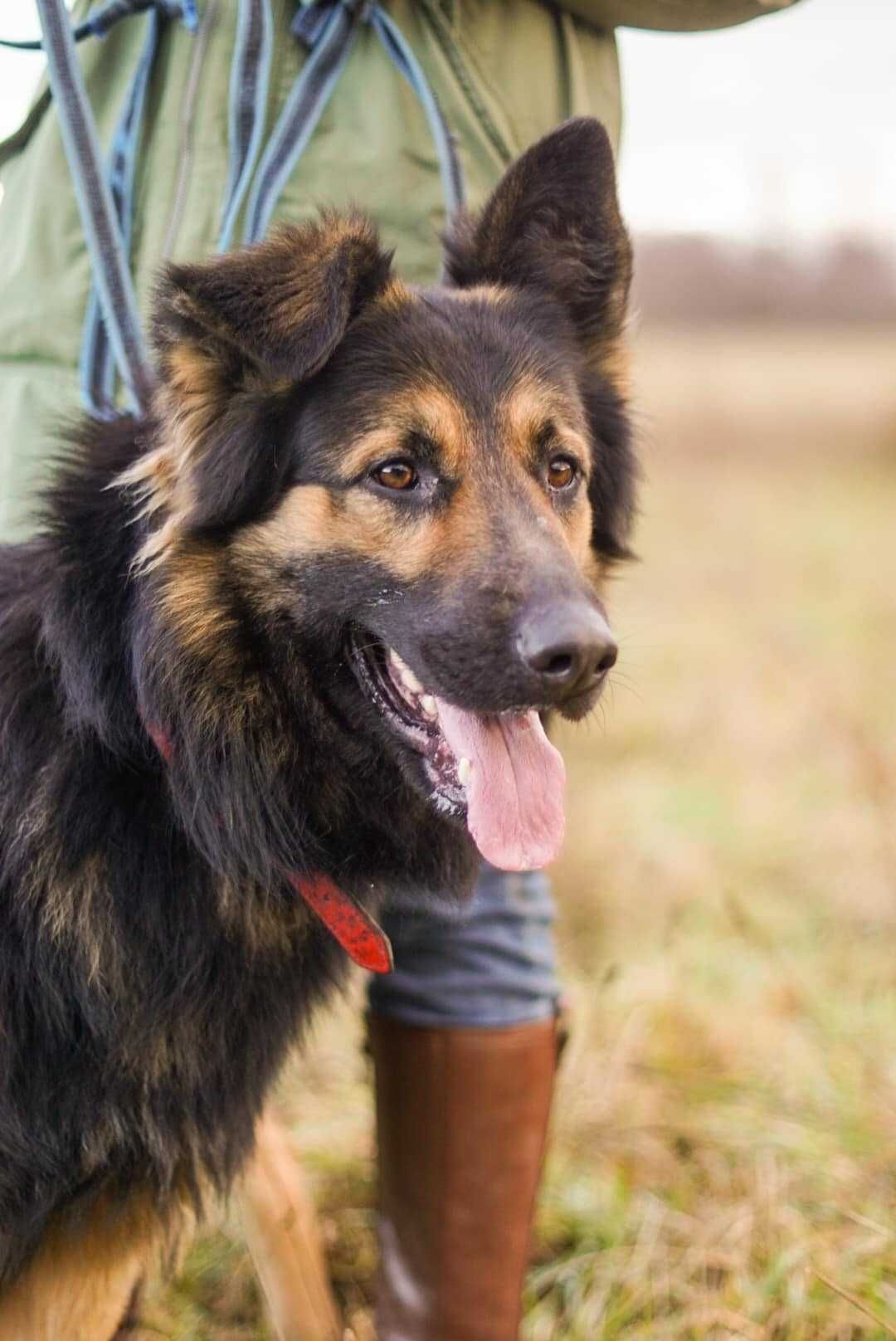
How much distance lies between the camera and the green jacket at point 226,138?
2363mm

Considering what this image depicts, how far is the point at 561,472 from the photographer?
236cm

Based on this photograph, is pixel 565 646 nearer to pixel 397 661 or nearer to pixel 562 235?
pixel 397 661

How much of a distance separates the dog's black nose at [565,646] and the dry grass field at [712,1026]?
53 cm

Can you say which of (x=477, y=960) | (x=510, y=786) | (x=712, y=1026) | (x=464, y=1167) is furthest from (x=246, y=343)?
(x=712, y=1026)

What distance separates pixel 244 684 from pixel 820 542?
892cm

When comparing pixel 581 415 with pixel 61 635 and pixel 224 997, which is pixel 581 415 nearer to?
pixel 61 635

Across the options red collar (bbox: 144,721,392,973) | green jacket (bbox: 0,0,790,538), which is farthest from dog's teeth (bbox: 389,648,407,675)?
green jacket (bbox: 0,0,790,538)

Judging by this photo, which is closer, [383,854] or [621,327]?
[383,854]

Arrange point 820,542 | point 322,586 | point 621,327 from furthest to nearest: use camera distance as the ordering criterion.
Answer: point 820,542 → point 621,327 → point 322,586

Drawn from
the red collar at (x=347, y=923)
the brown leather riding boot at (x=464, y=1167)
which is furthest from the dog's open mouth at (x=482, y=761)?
the brown leather riding boot at (x=464, y=1167)

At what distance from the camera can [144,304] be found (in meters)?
2.40

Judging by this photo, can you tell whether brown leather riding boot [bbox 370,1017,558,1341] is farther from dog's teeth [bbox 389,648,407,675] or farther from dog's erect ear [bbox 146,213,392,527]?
dog's erect ear [bbox 146,213,392,527]

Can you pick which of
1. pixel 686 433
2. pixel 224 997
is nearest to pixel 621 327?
pixel 224 997

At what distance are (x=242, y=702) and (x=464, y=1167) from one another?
1.06 meters
